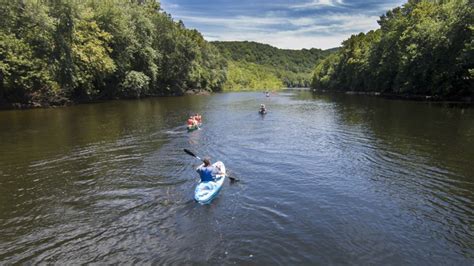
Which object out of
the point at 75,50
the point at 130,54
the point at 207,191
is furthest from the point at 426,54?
the point at 207,191

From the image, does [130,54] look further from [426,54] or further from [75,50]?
[426,54]

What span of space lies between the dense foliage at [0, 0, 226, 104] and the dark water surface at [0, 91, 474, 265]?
20.9 metres

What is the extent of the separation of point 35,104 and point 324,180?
45.5m

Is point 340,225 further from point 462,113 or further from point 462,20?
point 462,20

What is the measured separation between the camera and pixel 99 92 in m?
64.4

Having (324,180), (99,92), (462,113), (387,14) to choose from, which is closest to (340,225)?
(324,180)

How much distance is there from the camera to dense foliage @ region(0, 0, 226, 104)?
145ft

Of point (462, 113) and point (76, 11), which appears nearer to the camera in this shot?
point (462, 113)

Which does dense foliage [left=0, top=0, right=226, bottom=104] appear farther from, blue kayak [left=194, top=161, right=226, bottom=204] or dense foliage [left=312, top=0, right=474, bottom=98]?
dense foliage [left=312, top=0, right=474, bottom=98]

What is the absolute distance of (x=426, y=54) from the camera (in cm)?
5666

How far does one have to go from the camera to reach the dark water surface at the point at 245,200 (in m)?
10.5

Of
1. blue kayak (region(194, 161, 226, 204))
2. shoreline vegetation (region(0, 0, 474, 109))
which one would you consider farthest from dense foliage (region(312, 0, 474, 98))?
blue kayak (region(194, 161, 226, 204))

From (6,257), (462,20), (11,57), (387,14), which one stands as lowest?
(6,257)

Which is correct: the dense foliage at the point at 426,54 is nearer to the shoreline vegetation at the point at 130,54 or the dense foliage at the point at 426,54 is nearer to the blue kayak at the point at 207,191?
the shoreline vegetation at the point at 130,54
